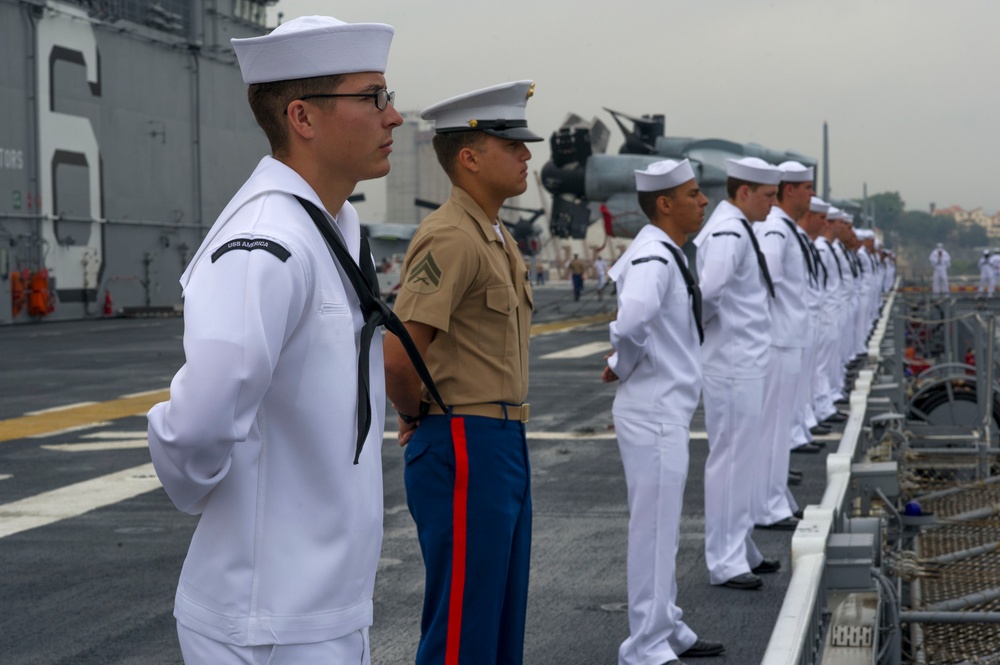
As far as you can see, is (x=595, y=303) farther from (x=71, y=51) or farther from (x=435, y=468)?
(x=435, y=468)

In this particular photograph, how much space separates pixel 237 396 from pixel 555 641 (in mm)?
3861

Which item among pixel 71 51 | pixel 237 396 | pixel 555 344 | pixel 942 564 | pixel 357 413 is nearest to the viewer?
pixel 237 396

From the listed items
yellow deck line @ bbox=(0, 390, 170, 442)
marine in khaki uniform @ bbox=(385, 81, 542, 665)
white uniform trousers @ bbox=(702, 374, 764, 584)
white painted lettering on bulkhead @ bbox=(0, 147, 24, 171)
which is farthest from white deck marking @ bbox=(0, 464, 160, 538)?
white painted lettering on bulkhead @ bbox=(0, 147, 24, 171)

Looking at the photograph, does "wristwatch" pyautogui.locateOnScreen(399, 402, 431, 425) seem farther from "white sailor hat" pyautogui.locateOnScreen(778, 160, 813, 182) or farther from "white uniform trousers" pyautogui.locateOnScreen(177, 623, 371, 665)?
"white sailor hat" pyautogui.locateOnScreen(778, 160, 813, 182)

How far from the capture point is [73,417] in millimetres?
13617

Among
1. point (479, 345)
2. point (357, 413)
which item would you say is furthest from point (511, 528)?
point (357, 413)

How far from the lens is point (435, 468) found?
362 cm

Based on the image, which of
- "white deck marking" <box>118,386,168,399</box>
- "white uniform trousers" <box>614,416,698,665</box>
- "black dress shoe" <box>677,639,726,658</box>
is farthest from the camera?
"white deck marking" <box>118,386,168,399</box>

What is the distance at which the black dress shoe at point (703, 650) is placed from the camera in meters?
5.30

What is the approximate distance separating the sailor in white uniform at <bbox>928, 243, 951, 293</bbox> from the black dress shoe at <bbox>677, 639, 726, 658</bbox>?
45.0 metres

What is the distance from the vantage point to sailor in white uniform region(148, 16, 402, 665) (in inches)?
80.2

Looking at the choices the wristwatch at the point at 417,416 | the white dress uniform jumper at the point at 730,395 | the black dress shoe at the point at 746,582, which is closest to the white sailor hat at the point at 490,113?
the wristwatch at the point at 417,416

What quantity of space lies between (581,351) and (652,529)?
17.6m

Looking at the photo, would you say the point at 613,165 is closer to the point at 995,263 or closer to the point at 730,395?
the point at 730,395
